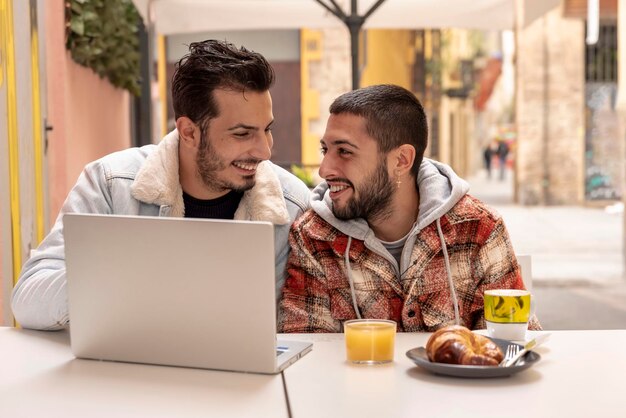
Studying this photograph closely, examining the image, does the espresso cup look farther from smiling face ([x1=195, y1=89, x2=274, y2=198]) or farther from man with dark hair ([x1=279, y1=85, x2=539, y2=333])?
smiling face ([x1=195, y1=89, x2=274, y2=198])

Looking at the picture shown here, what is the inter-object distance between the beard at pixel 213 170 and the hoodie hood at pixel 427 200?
0.21 m

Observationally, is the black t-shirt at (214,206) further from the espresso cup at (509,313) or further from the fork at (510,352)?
the fork at (510,352)

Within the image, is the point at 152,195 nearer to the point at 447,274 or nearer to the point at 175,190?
the point at 175,190

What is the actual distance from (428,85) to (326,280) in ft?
66.2

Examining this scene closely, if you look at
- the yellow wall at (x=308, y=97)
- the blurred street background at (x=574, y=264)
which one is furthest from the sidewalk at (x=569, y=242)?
the yellow wall at (x=308, y=97)

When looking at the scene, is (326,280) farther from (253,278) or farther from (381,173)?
(253,278)

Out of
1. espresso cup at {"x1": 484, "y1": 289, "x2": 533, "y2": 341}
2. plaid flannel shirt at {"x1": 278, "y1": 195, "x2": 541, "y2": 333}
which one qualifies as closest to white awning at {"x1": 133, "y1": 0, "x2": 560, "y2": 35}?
plaid flannel shirt at {"x1": 278, "y1": 195, "x2": 541, "y2": 333}

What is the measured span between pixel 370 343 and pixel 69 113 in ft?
13.4

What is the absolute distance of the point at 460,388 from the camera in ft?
6.52

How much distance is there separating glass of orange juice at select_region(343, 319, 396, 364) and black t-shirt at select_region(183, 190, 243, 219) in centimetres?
102

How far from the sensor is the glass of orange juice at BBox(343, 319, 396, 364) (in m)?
2.19

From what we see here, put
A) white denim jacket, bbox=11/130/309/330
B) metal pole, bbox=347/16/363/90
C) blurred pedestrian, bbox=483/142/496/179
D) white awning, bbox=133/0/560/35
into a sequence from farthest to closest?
blurred pedestrian, bbox=483/142/496/179
white awning, bbox=133/0/560/35
metal pole, bbox=347/16/363/90
white denim jacket, bbox=11/130/309/330

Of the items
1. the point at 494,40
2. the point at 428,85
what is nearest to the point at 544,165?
the point at 428,85

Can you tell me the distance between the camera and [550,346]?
7.77 ft
